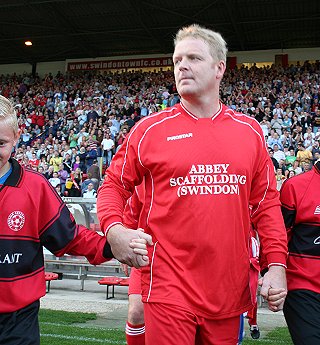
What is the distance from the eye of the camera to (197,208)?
272cm

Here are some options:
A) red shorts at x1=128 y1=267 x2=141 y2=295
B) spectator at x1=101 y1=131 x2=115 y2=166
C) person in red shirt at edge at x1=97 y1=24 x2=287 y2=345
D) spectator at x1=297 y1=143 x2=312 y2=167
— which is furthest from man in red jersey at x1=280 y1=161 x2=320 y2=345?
spectator at x1=101 y1=131 x2=115 y2=166

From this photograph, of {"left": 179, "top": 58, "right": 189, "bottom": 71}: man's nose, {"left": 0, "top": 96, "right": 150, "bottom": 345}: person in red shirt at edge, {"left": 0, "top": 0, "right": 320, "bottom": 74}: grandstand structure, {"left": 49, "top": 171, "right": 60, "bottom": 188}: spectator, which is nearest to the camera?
{"left": 0, "top": 96, "right": 150, "bottom": 345}: person in red shirt at edge

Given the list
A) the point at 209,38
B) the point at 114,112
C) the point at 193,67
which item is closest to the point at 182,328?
the point at 193,67

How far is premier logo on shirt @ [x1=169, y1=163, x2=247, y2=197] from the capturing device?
2.74m

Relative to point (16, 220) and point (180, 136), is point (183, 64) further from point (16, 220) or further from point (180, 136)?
point (16, 220)

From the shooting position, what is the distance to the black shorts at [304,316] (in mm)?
3035

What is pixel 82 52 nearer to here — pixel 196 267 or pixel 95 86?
pixel 95 86

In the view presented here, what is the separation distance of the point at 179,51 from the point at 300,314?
1673 mm

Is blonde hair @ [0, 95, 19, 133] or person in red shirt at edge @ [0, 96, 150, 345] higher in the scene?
blonde hair @ [0, 95, 19, 133]

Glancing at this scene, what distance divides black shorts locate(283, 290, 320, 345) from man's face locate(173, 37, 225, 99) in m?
1.34

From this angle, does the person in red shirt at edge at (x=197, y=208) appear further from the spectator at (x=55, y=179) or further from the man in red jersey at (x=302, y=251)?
the spectator at (x=55, y=179)

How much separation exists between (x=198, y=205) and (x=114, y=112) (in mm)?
22485

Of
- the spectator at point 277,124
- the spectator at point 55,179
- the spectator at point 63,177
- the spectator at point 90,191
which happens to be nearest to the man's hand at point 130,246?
the spectator at point 90,191

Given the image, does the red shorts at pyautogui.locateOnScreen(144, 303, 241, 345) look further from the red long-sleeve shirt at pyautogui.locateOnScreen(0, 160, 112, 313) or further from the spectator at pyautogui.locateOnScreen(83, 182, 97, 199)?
the spectator at pyautogui.locateOnScreen(83, 182, 97, 199)
